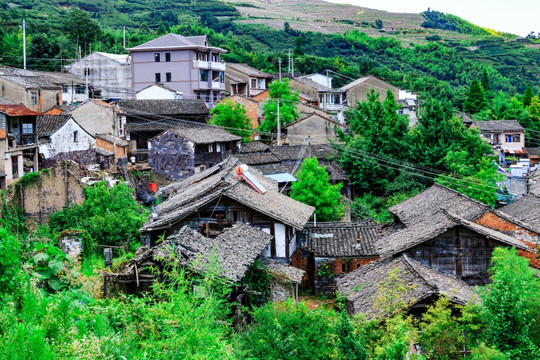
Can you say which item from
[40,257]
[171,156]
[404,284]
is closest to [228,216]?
[404,284]

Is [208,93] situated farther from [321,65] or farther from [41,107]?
[321,65]

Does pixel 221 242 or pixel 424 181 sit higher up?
pixel 221 242

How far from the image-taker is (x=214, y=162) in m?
43.2

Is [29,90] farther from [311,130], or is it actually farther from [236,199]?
[236,199]

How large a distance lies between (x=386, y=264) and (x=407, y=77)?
71493 millimetres

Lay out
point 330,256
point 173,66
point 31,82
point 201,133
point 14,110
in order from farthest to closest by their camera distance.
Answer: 1. point 173,66
2. point 201,133
3. point 31,82
4. point 14,110
5. point 330,256

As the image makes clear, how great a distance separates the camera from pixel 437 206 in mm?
25734

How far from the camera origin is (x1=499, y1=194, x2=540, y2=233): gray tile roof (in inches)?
973

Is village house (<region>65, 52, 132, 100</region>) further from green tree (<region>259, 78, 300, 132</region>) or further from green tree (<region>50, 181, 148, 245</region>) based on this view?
green tree (<region>50, 181, 148, 245</region>)

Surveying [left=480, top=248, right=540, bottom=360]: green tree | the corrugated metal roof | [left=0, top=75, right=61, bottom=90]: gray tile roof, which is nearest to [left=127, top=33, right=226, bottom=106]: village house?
[left=0, top=75, right=61, bottom=90]: gray tile roof

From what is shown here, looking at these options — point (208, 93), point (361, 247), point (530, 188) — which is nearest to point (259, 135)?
point (208, 93)

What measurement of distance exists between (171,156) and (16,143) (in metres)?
11.4

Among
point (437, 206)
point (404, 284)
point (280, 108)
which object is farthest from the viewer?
point (280, 108)

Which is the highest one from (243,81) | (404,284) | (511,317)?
(243,81)
